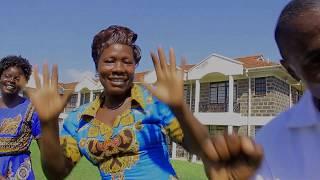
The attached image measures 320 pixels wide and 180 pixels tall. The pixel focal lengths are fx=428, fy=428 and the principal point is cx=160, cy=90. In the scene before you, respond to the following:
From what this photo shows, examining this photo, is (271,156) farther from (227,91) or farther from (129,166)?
(227,91)

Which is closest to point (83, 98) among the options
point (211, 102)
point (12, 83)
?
point (211, 102)

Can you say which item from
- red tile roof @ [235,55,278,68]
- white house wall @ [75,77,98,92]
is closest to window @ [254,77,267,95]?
red tile roof @ [235,55,278,68]

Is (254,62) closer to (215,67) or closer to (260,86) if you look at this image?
(260,86)

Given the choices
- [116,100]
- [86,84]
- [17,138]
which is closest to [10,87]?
[17,138]

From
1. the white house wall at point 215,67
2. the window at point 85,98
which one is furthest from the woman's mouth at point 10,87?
the window at point 85,98

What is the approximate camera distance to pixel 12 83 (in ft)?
14.5

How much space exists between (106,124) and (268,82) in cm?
1734

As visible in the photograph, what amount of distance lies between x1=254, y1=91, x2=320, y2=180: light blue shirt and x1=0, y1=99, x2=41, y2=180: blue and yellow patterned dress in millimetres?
3103

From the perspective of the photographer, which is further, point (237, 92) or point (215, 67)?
point (237, 92)

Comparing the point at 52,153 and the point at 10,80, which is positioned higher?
the point at 10,80

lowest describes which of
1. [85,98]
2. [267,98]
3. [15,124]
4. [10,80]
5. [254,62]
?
[15,124]

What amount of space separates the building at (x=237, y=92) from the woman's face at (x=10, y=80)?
45.6 feet

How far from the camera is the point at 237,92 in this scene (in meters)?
20.6

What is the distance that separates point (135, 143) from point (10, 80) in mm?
2438
